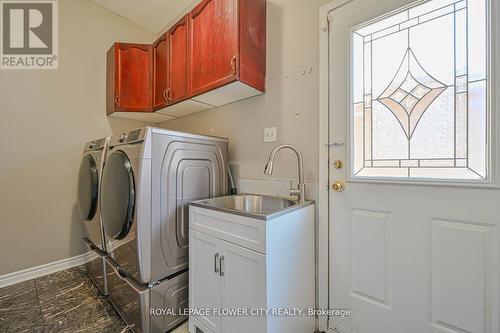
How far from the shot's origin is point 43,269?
6.73 ft

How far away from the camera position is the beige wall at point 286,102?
4.78 feet

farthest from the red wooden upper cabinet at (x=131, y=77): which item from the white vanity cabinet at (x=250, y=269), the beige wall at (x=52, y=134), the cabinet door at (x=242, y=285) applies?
the cabinet door at (x=242, y=285)

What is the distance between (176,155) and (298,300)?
45.3 inches

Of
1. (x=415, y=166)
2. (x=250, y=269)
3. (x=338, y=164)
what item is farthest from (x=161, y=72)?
(x=415, y=166)

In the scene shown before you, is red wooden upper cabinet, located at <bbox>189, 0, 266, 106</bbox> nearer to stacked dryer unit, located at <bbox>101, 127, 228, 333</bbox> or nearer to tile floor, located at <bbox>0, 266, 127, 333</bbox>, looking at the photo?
stacked dryer unit, located at <bbox>101, 127, 228, 333</bbox>

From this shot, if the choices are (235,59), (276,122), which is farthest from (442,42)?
(235,59)

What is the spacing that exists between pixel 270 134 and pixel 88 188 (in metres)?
1.58

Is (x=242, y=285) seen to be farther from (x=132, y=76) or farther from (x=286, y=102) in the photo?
(x=132, y=76)

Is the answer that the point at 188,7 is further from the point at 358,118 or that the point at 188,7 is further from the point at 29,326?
the point at 29,326

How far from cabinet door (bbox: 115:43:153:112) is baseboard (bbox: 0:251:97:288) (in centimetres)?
148

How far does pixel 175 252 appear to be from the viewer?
144 cm

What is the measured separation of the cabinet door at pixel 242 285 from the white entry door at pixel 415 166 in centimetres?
57

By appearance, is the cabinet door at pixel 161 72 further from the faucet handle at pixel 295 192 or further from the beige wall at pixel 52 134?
the faucet handle at pixel 295 192

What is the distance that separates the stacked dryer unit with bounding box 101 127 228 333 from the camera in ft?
4.16
